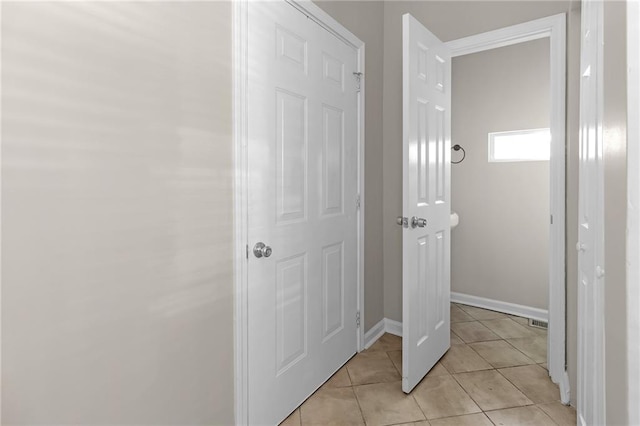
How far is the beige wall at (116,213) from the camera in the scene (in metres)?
0.90

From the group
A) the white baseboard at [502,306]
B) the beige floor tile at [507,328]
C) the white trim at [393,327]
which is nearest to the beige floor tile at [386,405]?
the white trim at [393,327]

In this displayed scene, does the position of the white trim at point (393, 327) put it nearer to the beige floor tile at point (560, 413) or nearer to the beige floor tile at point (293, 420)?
the beige floor tile at point (560, 413)

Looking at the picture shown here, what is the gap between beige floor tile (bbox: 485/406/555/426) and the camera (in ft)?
5.65

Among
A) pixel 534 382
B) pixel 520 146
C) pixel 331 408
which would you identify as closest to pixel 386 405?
pixel 331 408

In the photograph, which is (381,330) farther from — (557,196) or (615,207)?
(615,207)

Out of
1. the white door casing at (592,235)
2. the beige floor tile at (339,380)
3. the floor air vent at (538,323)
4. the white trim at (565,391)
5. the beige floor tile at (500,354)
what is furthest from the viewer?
the floor air vent at (538,323)

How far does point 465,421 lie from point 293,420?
819 mm

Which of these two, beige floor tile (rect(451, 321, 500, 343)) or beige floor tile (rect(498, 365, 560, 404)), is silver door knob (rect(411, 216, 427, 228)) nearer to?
beige floor tile (rect(498, 365, 560, 404))

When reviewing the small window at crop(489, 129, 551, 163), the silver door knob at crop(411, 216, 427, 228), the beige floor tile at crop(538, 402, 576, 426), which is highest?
the small window at crop(489, 129, 551, 163)

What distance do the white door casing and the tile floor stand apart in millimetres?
383

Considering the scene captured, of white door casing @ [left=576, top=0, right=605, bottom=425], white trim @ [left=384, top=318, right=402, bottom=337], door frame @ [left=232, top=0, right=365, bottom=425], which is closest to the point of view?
white door casing @ [left=576, top=0, right=605, bottom=425]

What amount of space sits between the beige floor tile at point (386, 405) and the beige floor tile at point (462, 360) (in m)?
0.42

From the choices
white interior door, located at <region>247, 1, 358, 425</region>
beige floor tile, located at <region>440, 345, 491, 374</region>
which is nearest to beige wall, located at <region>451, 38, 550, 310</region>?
beige floor tile, located at <region>440, 345, 491, 374</region>

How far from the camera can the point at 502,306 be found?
326 cm
